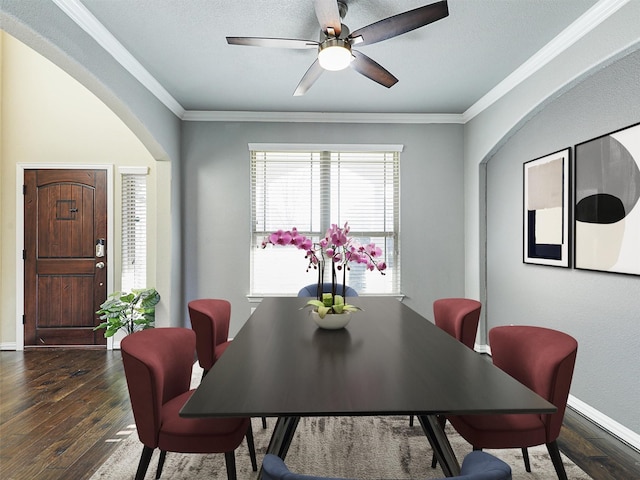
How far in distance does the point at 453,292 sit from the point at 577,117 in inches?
87.9

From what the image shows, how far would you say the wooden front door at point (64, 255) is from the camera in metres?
4.45

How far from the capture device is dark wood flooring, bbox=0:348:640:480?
2.10 m

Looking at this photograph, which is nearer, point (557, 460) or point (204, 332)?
point (557, 460)

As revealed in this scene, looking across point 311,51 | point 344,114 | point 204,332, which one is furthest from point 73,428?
point 344,114

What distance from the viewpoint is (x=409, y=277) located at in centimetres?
446

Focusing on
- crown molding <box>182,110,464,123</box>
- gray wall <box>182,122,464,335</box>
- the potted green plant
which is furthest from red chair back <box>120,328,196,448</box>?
crown molding <box>182,110,464,123</box>

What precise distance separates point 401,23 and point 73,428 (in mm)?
3199

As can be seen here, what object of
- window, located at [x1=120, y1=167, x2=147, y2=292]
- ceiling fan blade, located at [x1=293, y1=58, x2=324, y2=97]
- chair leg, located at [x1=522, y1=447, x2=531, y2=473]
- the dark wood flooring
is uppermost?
ceiling fan blade, located at [x1=293, y1=58, x2=324, y2=97]

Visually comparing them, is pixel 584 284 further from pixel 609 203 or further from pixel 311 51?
pixel 311 51

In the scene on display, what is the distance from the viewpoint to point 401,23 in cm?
203

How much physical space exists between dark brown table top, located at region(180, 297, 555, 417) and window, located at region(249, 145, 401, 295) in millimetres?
2482

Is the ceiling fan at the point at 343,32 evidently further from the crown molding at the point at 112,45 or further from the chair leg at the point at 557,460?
the chair leg at the point at 557,460

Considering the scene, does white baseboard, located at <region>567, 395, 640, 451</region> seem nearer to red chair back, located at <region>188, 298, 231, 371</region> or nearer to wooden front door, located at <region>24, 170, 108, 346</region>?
red chair back, located at <region>188, 298, 231, 371</region>

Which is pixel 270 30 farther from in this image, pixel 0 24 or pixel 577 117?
pixel 577 117
